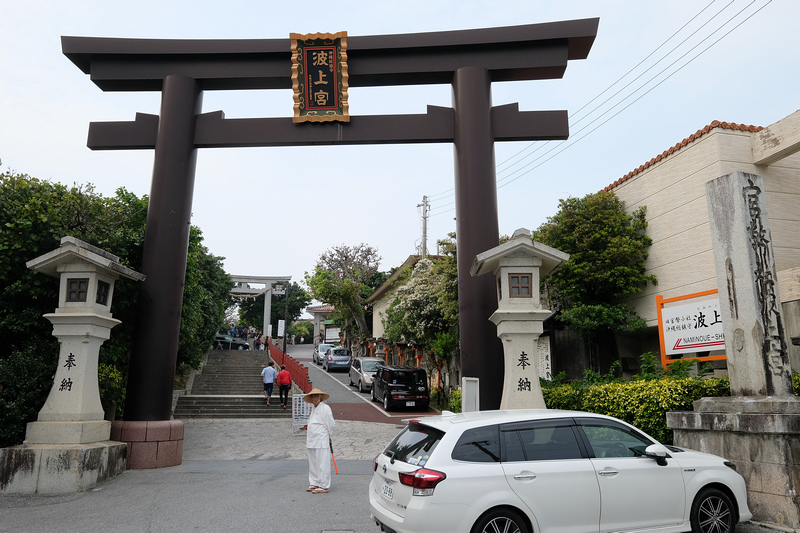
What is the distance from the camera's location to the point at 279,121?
11859mm

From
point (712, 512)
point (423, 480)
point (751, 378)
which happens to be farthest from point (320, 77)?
point (712, 512)

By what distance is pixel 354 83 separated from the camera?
40.7 feet

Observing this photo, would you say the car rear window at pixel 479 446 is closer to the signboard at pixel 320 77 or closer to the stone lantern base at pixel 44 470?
the stone lantern base at pixel 44 470

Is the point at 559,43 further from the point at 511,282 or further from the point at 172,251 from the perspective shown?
the point at 172,251

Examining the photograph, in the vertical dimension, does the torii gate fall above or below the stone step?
above

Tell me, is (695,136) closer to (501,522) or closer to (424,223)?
(501,522)

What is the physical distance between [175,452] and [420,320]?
46.0ft

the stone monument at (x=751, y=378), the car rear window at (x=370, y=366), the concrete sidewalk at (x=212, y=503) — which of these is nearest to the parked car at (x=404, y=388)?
the car rear window at (x=370, y=366)

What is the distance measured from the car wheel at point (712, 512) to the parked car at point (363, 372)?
843 inches

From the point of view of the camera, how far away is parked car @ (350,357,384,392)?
26.7 m

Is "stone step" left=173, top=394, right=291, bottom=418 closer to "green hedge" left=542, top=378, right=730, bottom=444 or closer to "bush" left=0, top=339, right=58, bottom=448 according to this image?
"bush" left=0, top=339, right=58, bottom=448

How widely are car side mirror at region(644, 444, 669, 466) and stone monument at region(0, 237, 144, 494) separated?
26.7 feet

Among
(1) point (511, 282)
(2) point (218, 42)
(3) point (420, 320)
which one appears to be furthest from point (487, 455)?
(3) point (420, 320)

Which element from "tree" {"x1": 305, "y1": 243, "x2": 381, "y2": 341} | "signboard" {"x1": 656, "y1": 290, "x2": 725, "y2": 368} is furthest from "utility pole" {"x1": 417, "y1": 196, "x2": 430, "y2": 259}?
"signboard" {"x1": 656, "y1": 290, "x2": 725, "y2": 368}
